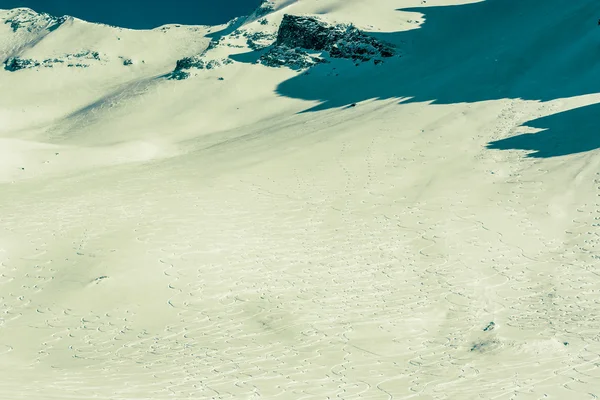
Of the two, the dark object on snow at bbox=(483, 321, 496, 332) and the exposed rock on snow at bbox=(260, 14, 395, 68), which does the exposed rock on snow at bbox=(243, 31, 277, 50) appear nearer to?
the exposed rock on snow at bbox=(260, 14, 395, 68)

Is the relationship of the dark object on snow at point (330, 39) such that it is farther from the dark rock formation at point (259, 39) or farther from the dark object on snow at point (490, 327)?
the dark object on snow at point (490, 327)

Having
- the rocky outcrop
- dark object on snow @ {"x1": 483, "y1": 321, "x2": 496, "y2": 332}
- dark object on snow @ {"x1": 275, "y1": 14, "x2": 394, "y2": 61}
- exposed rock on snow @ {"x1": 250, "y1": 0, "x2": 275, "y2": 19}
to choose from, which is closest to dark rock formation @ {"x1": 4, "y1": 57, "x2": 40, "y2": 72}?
the rocky outcrop

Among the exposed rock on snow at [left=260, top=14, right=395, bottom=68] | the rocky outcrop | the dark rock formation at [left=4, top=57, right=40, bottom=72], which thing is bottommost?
the dark rock formation at [left=4, top=57, right=40, bottom=72]

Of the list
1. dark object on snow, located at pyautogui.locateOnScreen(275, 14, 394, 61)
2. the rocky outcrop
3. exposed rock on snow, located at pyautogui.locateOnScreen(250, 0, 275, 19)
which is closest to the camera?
dark object on snow, located at pyautogui.locateOnScreen(275, 14, 394, 61)

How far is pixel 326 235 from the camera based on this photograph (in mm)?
23844

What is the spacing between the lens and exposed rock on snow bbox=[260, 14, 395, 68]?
54.8 m

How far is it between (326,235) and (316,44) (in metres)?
36.2

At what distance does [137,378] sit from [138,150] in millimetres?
26674

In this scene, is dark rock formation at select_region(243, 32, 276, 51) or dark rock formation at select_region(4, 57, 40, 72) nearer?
dark rock formation at select_region(243, 32, 276, 51)

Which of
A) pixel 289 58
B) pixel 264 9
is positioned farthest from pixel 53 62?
pixel 289 58

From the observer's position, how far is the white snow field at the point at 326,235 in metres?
14.8

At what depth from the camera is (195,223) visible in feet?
81.2

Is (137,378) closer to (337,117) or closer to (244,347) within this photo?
(244,347)

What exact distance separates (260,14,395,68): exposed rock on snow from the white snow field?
2.41 meters
